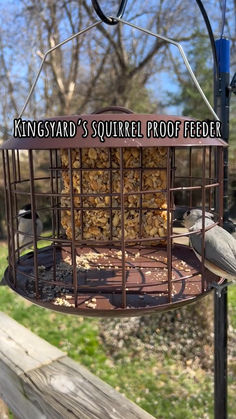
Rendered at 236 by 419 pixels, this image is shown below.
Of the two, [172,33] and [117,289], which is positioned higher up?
[172,33]

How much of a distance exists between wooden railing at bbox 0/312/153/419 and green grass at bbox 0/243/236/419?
320 centimetres

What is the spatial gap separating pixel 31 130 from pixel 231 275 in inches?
55.8

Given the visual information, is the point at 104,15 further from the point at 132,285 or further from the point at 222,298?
the point at 222,298

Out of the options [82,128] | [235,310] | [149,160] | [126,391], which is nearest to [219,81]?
[149,160]

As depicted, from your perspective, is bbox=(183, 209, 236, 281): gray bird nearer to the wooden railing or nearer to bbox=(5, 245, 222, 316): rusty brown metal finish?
bbox=(5, 245, 222, 316): rusty brown metal finish

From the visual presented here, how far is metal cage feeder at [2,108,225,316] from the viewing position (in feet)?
5.78

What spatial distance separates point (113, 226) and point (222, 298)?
930mm

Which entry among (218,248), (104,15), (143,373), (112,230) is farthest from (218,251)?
(143,373)

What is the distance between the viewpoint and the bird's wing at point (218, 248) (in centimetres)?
213

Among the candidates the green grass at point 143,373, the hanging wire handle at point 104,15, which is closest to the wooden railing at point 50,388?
the hanging wire handle at point 104,15

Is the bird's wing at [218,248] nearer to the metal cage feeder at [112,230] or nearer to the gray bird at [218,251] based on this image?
the gray bird at [218,251]

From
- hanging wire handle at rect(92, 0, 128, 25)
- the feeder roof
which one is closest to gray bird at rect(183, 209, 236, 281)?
the feeder roof

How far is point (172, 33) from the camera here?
1262 cm

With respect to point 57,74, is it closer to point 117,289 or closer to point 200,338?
point 200,338
